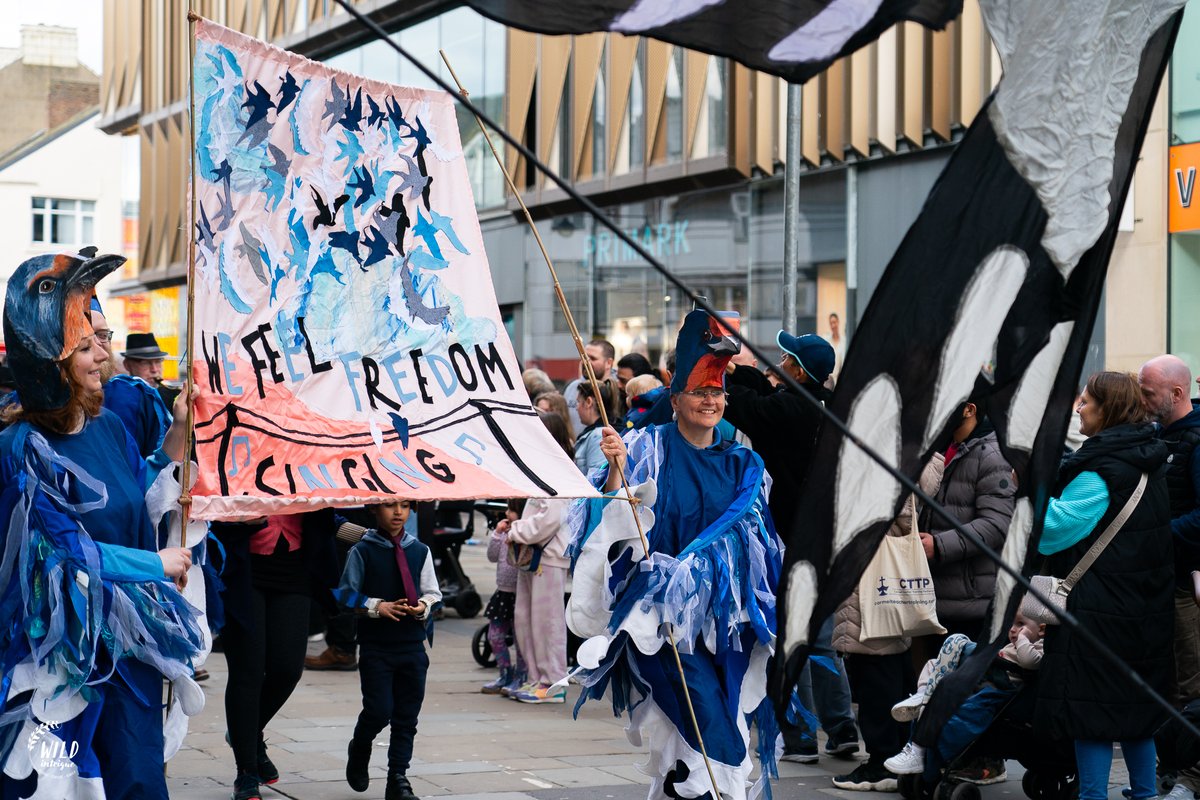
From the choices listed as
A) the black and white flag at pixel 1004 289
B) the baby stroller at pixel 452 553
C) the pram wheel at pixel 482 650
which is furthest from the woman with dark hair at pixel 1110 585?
the baby stroller at pixel 452 553

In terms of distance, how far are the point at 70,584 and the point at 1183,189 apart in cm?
1317

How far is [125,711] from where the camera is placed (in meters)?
4.64

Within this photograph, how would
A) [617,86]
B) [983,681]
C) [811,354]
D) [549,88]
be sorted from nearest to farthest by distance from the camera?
[811,354] → [983,681] → [617,86] → [549,88]

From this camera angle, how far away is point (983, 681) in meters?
6.88

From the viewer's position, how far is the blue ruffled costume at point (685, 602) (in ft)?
17.9

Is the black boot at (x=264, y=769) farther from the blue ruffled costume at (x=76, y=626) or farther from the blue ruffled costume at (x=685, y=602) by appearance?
the blue ruffled costume at (x=76, y=626)

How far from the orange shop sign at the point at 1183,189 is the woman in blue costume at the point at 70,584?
12.8 m

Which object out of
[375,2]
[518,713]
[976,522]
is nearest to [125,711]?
[976,522]

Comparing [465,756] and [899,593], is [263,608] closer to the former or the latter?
[465,756]

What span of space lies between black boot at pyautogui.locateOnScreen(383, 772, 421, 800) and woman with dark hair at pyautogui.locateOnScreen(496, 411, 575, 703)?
284 cm

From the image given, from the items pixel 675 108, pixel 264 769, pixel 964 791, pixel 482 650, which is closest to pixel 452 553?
pixel 482 650

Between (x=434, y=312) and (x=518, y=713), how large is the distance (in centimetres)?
440

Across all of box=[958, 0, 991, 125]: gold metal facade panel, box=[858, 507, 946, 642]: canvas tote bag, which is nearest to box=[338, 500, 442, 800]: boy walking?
box=[858, 507, 946, 642]: canvas tote bag

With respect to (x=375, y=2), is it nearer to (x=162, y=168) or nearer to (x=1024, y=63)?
(x=162, y=168)
